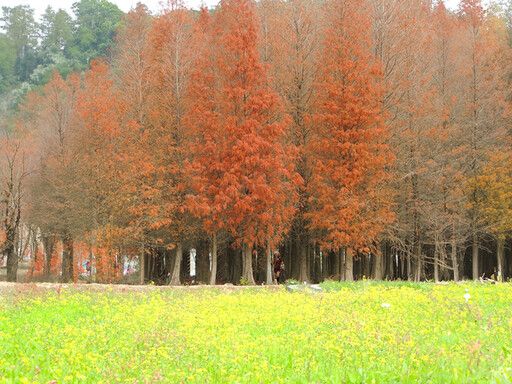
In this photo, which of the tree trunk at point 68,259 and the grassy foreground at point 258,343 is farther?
the tree trunk at point 68,259

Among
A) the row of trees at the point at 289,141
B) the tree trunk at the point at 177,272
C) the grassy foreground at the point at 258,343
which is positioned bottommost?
the grassy foreground at the point at 258,343

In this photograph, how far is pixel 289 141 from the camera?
27719 mm

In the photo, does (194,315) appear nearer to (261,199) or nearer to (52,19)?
(261,199)

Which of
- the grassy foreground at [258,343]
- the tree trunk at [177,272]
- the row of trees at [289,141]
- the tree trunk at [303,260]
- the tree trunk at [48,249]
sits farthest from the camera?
the tree trunk at [48,249]

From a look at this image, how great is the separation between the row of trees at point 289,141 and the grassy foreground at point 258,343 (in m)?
12.5

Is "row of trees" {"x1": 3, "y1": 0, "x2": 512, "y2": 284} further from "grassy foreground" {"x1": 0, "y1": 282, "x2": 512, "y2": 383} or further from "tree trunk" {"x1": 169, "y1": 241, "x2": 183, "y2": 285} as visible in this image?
"grassy foreground" {"x1": 0, "y1": 282, "x2": 512, "y2": 383}

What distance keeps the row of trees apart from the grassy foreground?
12.5 meters

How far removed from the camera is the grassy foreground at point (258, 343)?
646cm

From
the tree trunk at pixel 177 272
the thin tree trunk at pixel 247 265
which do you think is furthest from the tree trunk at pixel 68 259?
the thin tree trunk at pixel 247 265

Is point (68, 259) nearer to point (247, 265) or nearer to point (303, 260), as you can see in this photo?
point (247, 265)

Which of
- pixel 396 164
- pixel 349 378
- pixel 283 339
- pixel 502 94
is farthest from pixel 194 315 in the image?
pixel 502 94

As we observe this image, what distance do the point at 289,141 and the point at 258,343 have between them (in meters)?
20.2

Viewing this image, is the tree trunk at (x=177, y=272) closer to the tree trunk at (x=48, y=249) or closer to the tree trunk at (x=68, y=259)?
the tree trunk at (x=68, y=259)

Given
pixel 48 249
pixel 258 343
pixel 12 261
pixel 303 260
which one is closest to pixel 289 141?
pixel 303 260
